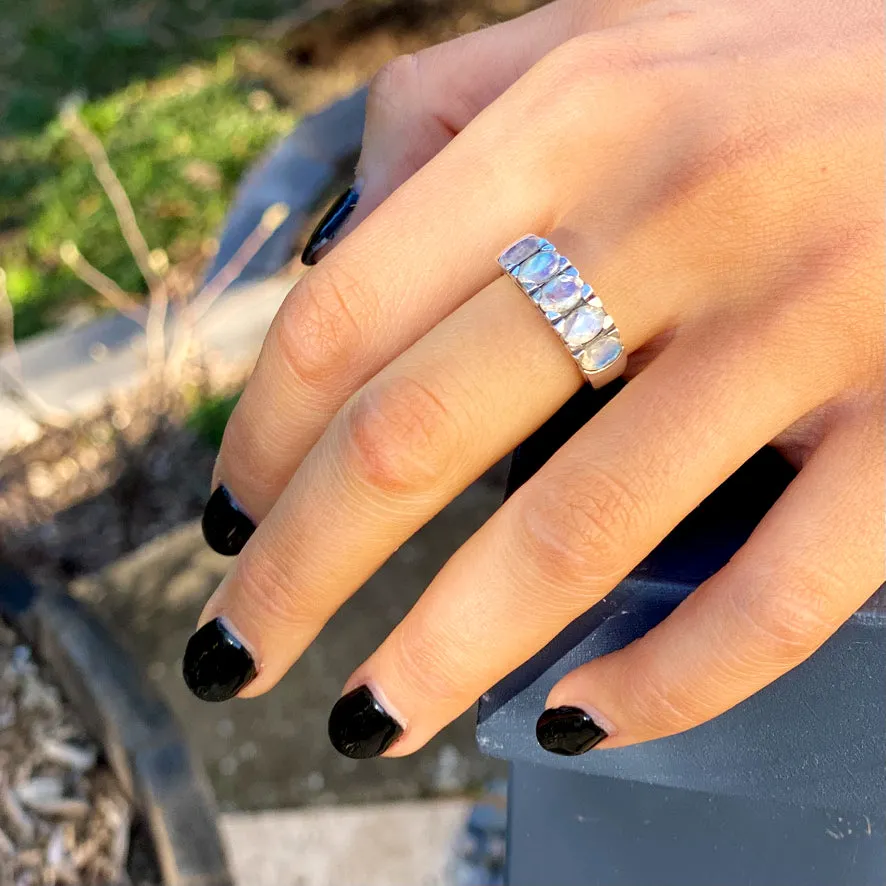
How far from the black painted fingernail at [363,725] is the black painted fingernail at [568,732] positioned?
0.12 metres

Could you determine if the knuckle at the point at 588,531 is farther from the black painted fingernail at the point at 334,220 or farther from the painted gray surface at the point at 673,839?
the black painted fingernail at the point at 334,220

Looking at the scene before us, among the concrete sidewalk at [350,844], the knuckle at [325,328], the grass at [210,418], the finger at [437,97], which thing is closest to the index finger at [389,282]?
Result: the knuckle at [325,328]

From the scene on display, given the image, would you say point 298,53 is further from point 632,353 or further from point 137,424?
point 632,353

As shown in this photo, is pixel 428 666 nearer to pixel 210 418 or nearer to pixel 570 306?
pixel 570 306

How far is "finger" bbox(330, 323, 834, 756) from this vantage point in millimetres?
646

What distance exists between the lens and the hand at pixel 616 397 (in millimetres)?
635

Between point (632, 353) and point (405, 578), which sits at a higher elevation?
point (632, 353)

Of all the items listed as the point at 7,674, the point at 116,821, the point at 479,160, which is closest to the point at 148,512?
the point at 7,674

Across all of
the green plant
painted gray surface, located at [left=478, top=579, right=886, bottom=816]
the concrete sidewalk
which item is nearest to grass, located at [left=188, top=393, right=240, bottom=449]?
the green plant

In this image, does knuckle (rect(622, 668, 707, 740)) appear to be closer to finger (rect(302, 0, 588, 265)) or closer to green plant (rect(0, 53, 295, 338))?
finger (rect(302, 0, 588, 265))

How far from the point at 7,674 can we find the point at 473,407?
714mm

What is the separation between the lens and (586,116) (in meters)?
0.76

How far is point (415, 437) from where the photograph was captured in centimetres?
69

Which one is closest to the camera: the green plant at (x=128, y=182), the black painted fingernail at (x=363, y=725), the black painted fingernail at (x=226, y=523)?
the black painted fingernail at (x=363, y=725)
